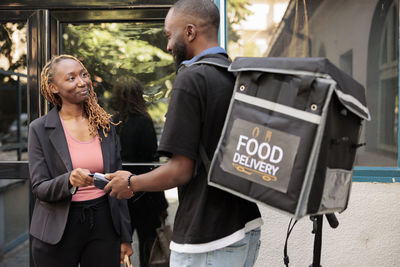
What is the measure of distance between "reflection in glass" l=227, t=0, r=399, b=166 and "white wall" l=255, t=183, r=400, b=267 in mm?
308

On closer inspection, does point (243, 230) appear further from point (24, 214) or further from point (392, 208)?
point (24, 214)

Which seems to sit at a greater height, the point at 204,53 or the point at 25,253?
the point at 204,53

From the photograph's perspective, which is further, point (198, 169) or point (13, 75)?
point (13, 75)

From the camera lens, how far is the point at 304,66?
5.39 feet

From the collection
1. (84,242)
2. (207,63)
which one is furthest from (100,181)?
(207,63)

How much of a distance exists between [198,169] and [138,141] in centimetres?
185

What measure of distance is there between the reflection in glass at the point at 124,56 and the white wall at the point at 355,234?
4.17 ft

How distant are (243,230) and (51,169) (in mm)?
1292

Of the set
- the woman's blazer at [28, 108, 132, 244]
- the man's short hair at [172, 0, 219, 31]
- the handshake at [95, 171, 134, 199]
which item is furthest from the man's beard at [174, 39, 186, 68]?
the woman's blazer at [28, 108, 132, 244]

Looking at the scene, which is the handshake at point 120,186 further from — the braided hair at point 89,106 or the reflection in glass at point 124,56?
the reflection in glass at point 124,56

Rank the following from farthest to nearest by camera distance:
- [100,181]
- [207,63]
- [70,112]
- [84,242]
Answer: [70,112] < [84,242] < [100,181] < [207,63]

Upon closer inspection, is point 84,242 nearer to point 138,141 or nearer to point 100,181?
point 100,181

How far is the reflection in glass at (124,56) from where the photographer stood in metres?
3.65

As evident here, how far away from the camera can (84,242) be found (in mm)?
2609
